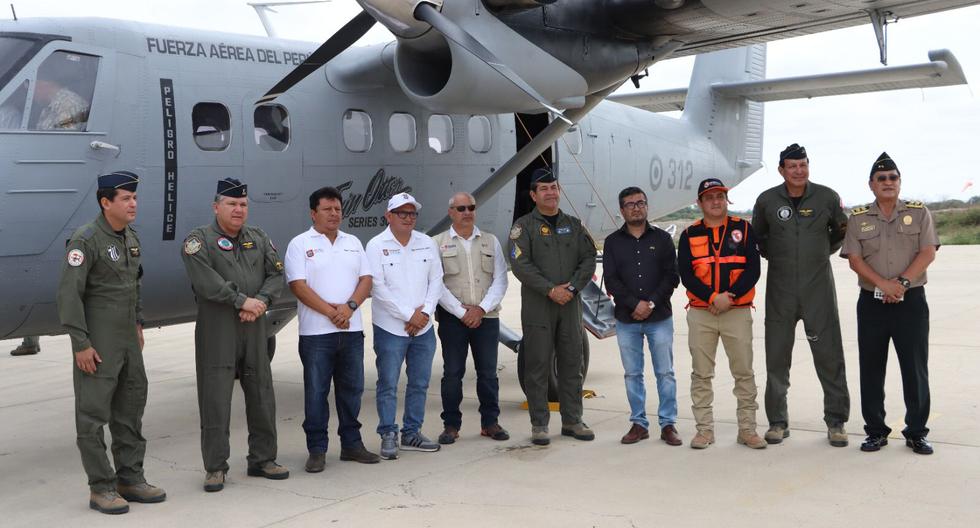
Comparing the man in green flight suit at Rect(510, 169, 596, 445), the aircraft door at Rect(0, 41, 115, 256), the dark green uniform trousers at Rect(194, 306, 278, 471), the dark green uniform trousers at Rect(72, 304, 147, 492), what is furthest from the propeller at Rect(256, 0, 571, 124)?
the dark green uniform trousers at Rect(72, 304, 147, 492)

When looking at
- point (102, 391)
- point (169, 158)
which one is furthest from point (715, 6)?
point (102, 391)

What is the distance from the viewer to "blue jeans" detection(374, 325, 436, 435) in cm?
604

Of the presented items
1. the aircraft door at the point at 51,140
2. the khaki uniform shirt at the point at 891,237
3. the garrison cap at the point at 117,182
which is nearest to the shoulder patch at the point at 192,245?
the garrison cap at the point at 117,182

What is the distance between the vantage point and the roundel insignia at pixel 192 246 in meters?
5.26

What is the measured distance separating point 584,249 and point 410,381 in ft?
4.88

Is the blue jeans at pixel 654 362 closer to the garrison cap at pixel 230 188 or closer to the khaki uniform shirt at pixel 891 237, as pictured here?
the khaki uniform shirt at pixel 891 237

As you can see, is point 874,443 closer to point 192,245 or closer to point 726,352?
point 726,352

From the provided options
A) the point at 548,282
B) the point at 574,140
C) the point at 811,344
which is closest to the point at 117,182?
the point at 548,282

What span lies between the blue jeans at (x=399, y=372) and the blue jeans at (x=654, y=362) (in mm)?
1328

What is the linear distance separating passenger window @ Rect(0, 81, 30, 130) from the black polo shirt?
3.78 metres

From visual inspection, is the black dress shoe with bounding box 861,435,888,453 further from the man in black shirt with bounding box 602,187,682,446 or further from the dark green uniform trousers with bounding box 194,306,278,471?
the dark green uniform trousers with bounding box 194,306,278,471

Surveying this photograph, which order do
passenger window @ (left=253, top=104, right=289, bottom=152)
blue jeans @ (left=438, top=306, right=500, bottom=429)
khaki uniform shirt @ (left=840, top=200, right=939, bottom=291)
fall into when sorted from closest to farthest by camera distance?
khaki uniform shirt @ (left=840, top=200, right=939, bottom=291) → blue jeans @ (left=438, top=306, right=500, bottom=429) → passenger window @ (left=253, top=104, right=289, bottom=152)

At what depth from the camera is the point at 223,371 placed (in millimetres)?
5328

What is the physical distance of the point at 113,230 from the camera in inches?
202
